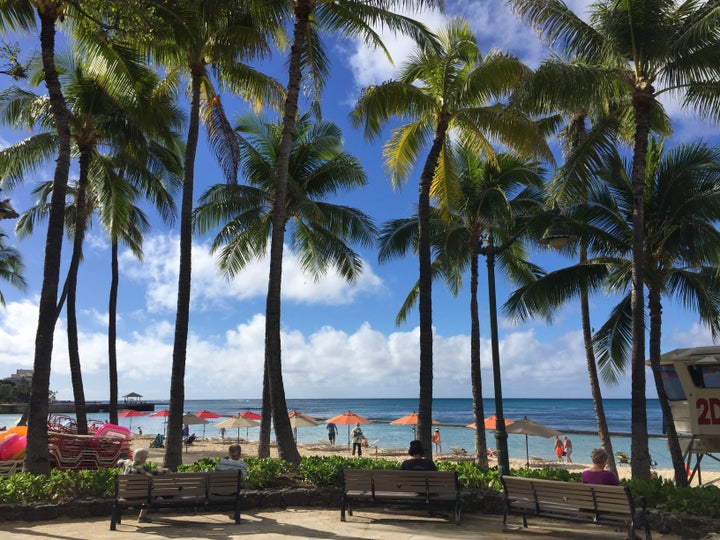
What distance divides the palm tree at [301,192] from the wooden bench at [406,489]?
12.7 meters

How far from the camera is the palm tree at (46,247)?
10.2 meters

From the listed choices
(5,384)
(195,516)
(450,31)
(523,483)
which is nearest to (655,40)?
(450,31)

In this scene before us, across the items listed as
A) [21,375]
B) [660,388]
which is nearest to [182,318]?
[660,388]

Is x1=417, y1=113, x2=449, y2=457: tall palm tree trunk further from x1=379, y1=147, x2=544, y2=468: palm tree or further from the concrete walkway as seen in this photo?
x1=379, y1=147, x2=544, y2=468: palm tree

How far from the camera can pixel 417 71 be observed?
1505cm

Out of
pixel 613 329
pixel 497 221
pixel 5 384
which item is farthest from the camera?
pixel 5 384

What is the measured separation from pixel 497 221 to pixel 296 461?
1189cm

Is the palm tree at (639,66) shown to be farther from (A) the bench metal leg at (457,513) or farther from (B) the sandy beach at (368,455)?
(B) the sandy beach at (368,455)

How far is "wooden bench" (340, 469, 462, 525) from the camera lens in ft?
27.2

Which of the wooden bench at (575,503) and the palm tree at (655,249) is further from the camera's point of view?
the palm tree at (655,249)

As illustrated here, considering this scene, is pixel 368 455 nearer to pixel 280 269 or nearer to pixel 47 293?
pixel 280 269

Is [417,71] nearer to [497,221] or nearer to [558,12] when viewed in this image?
[558,12]

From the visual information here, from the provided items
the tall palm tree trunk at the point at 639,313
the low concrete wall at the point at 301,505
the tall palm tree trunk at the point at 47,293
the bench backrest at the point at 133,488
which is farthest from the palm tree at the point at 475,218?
Result: the bench backrest at the point at 133,488

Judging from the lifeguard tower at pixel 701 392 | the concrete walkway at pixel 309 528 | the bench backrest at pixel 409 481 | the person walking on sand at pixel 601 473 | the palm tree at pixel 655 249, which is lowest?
the concrete walkway at pixel 309 528
